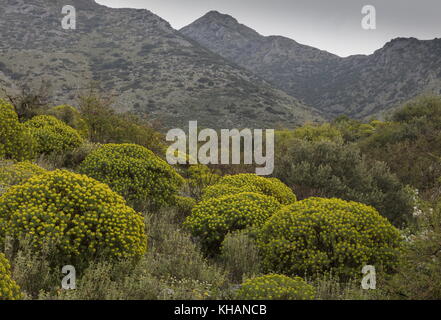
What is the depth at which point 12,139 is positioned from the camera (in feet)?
24.3

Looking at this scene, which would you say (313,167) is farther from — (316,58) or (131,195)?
(316,58)

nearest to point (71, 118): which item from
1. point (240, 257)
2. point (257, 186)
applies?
point (257, 186)

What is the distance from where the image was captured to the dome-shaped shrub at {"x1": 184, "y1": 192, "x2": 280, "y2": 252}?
6082 mm

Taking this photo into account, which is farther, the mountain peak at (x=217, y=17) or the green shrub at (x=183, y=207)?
the mountain peak at (x=217, y=17)

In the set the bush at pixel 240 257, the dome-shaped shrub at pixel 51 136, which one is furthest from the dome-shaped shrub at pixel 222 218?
the dome-shaped shrub at pixel 51 136

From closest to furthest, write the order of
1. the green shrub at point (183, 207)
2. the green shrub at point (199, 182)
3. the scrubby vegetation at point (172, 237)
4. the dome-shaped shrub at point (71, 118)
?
the scrubby vegetation at point (172, 237) → the green shrub at point (183, 207) → the green shrub at point (199, 182) → the dome-shaped shrub at point (71, 118)

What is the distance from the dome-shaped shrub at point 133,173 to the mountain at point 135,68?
107 ft

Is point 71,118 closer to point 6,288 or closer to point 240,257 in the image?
point 240,257

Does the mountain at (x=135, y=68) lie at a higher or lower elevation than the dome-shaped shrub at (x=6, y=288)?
higher

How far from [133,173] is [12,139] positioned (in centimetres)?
260

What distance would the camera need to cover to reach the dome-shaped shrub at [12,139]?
23.7 feet

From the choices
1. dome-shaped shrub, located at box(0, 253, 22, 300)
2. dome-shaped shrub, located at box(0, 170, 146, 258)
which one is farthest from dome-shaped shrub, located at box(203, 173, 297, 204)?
dome-shaped shrub, located at box(0, 253, 22, 300)

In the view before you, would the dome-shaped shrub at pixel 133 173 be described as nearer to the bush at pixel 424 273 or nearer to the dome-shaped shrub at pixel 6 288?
the dome-shaped shrub at pixel 6 288

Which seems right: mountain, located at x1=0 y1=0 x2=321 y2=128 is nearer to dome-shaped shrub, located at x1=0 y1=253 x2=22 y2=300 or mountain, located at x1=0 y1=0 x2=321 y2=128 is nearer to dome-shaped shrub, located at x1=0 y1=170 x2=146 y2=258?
dome-shaped shrub, located at x1=0 y1=170 x2=146 y2=258
